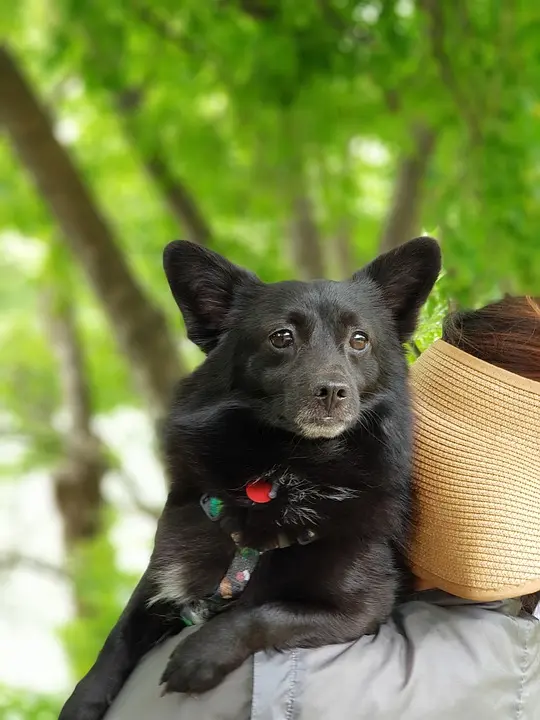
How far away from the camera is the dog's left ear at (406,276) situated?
188 cm

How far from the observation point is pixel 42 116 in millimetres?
4031

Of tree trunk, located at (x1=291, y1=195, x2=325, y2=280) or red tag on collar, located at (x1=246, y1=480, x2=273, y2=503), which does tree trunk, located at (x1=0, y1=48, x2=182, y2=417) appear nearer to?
tree trunk, located at (x1=291, y1=195, x2=325, y2=280)

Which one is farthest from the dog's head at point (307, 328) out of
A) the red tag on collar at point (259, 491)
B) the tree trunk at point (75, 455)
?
the tree trunk at point (75, 455)

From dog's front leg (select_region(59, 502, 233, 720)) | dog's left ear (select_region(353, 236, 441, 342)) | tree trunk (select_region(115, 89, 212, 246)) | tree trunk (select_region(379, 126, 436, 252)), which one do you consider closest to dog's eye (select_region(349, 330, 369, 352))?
dog's left ear (select_region(353, 236, 441, 342))

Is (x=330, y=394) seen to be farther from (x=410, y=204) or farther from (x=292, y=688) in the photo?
(x=410, y=204)

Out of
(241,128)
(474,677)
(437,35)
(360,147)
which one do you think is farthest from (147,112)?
(474,677)

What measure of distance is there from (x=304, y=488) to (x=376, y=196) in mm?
5687

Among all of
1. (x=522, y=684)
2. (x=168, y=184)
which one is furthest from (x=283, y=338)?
(x=168, y=184)

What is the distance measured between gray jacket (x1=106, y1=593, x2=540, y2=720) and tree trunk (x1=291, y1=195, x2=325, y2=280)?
138 inches

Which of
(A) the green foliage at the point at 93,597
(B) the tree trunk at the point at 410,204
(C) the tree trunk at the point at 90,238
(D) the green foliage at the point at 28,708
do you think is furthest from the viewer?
(D) the green foliage at the point at 28,708

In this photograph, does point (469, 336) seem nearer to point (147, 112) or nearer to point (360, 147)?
point (147, 112)

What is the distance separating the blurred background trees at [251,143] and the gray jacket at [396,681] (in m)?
0.73

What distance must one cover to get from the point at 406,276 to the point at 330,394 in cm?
36

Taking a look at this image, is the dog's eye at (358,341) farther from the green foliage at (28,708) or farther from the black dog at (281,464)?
the green foliage at (28,708)
